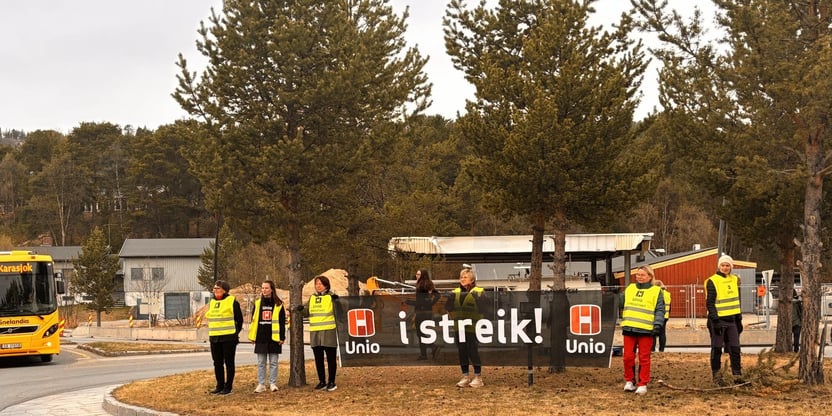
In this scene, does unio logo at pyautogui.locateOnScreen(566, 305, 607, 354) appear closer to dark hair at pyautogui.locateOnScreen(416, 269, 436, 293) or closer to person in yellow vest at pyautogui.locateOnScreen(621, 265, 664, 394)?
person in yellow vest at pyautogui.locateOnScreen(621, 265, 664, 394)

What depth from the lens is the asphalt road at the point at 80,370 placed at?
17844mm

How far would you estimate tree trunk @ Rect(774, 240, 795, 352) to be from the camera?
19.7 metres

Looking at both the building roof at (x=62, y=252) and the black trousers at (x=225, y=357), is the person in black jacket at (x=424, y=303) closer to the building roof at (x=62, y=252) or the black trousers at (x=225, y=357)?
the black trousers at (x=225, y=357)

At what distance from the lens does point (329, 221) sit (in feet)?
52.7

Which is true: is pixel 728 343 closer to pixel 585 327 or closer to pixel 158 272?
pixel 585 327

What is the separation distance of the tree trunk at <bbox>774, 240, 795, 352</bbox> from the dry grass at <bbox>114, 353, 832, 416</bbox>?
3346 millimetres

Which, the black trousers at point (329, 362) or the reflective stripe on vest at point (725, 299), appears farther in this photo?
the black trousers at point (329, 362)

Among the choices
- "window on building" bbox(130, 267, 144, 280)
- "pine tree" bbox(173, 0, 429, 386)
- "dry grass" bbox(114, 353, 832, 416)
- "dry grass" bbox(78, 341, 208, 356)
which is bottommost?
"dry grass" bbox(78, 341, 208, 356)

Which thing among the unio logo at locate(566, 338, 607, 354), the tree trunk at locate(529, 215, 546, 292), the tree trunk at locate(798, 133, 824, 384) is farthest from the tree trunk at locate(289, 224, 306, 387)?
the tree trunk at locate(798, 133, 824, 384)

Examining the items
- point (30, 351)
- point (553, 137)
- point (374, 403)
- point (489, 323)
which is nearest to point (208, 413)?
point (374, 403)

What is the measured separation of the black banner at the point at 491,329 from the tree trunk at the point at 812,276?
9.18ft

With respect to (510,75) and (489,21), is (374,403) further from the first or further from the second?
(489,21)

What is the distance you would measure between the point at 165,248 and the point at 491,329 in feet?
243

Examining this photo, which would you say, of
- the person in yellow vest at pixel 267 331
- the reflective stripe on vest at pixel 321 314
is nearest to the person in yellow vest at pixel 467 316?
the reflective stripe on vest at pixel 321 314
